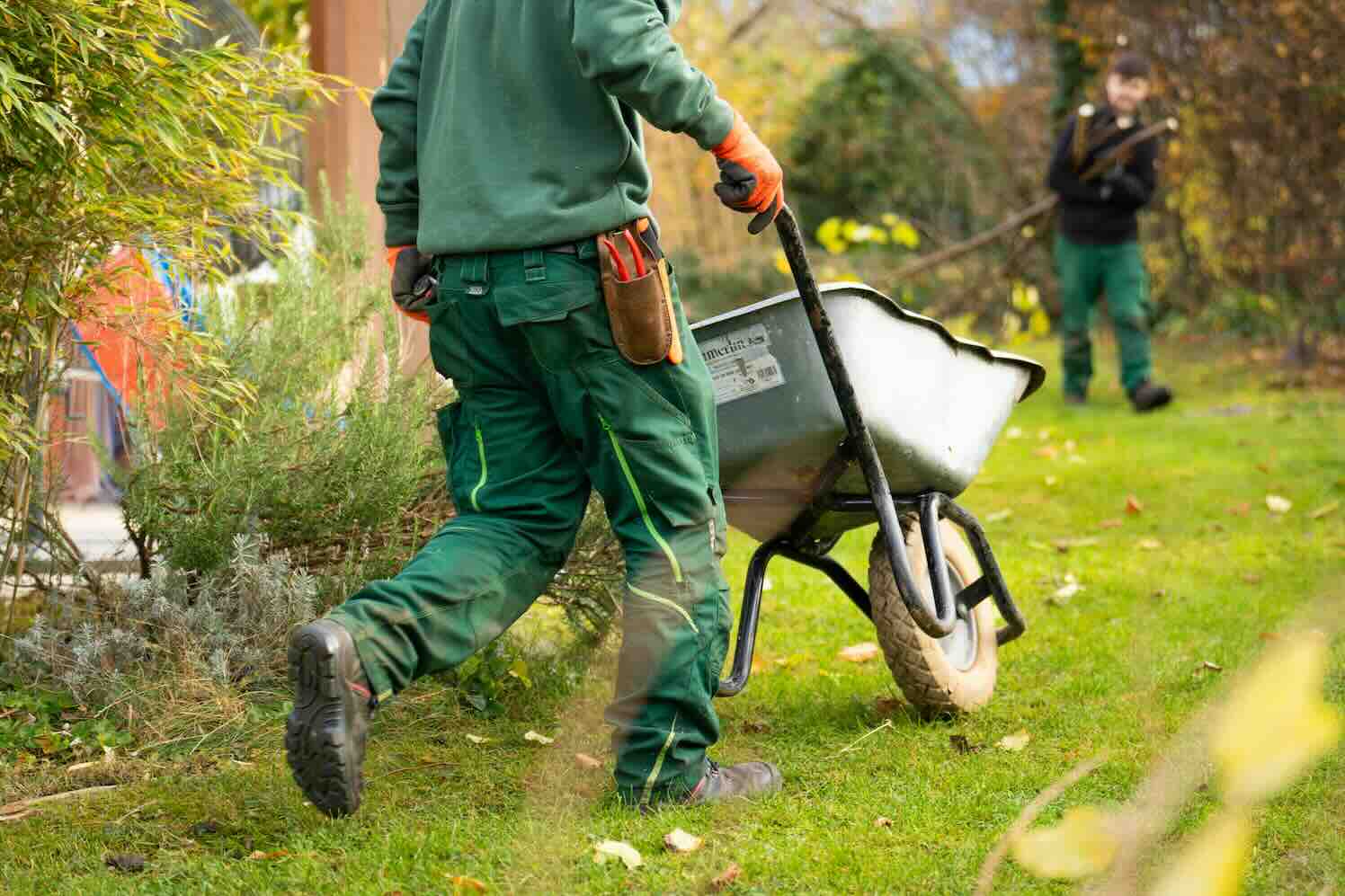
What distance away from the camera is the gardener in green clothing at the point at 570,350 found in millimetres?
2361

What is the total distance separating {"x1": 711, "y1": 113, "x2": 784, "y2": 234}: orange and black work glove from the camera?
2455 millimetres

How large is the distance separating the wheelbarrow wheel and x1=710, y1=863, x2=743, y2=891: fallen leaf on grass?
858mm

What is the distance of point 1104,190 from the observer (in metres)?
7.75

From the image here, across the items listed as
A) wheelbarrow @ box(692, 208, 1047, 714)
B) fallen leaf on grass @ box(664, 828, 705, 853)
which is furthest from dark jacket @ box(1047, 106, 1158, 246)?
fallen leaf on grass @ box(664, 828, 705, 853)

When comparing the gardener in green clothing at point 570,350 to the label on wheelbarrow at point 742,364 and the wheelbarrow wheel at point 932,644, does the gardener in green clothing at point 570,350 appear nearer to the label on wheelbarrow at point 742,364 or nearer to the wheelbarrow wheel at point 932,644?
the label on wheelbarrow at point 742,364

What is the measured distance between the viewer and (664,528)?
8.23 feet

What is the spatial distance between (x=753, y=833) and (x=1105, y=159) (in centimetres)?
612

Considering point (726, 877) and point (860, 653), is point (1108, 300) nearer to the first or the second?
point (860, 653)

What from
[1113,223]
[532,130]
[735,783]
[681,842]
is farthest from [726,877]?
[1113,223]

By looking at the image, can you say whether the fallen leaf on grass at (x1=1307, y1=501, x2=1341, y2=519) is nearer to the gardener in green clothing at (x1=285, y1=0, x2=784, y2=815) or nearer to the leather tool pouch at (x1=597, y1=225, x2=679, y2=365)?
the gardener in green clothing at (x1=285, y1=0, x2=784, y2=815)

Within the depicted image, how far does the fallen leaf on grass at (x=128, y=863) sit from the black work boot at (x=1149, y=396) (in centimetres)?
656

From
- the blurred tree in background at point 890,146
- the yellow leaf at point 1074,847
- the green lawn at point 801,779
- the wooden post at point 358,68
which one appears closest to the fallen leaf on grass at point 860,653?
the green lawn at point 801,779

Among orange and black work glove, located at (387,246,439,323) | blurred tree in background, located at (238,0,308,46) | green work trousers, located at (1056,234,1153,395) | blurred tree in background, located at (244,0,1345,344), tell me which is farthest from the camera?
blurred tree in background, located at (244,0,1345,344)

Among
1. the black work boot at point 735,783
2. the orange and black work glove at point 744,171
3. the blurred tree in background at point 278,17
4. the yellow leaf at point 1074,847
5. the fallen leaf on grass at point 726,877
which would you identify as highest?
the blurred tree in background at point 278,17
